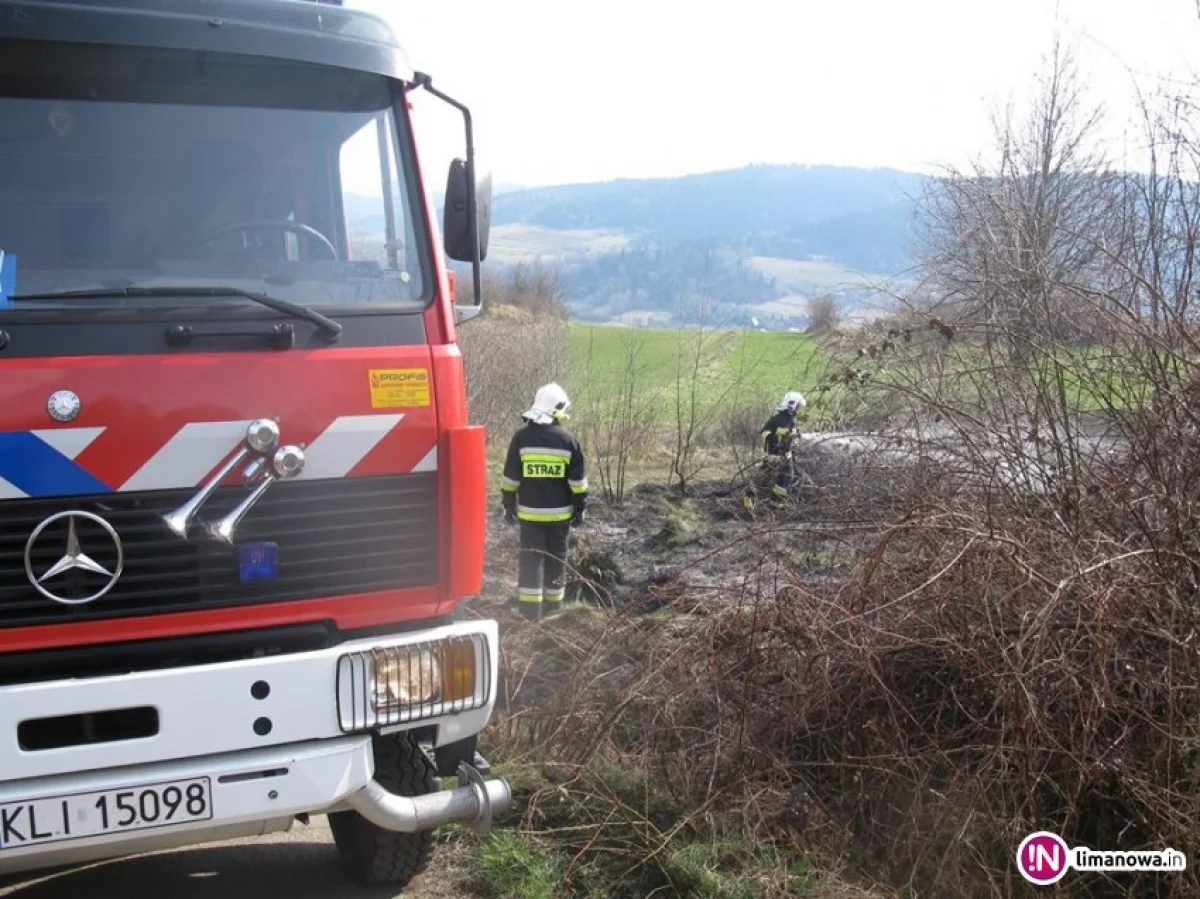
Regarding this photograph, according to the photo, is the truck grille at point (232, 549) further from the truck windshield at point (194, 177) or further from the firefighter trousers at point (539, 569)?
the firefighter trousers at point (539, 569)

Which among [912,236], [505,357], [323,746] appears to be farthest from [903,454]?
[505,357]

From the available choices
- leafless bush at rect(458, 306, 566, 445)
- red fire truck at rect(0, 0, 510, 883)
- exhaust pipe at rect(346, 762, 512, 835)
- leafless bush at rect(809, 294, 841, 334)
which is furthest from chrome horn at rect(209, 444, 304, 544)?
leafless bush at rect(458, 306, 566, 445)

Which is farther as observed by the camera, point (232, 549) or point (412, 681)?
A: point (412, 681)

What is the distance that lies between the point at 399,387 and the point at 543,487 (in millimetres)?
4573

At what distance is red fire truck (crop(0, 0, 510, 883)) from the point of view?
3010 mm

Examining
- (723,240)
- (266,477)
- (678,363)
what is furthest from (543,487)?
(723,240)

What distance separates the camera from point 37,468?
300cm

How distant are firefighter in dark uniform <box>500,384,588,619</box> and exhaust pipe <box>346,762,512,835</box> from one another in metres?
4.25

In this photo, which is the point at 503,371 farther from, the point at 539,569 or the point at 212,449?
the point at 212,449

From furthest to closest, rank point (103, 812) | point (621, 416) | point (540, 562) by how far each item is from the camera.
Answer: point (621, 416) < point (540, 562) < point (103, 812)

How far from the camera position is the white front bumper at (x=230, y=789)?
9.57 feet

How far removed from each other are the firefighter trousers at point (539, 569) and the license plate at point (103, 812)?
4719 mm

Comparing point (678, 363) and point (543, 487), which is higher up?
point (678, 363)

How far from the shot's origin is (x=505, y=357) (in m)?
15.9
